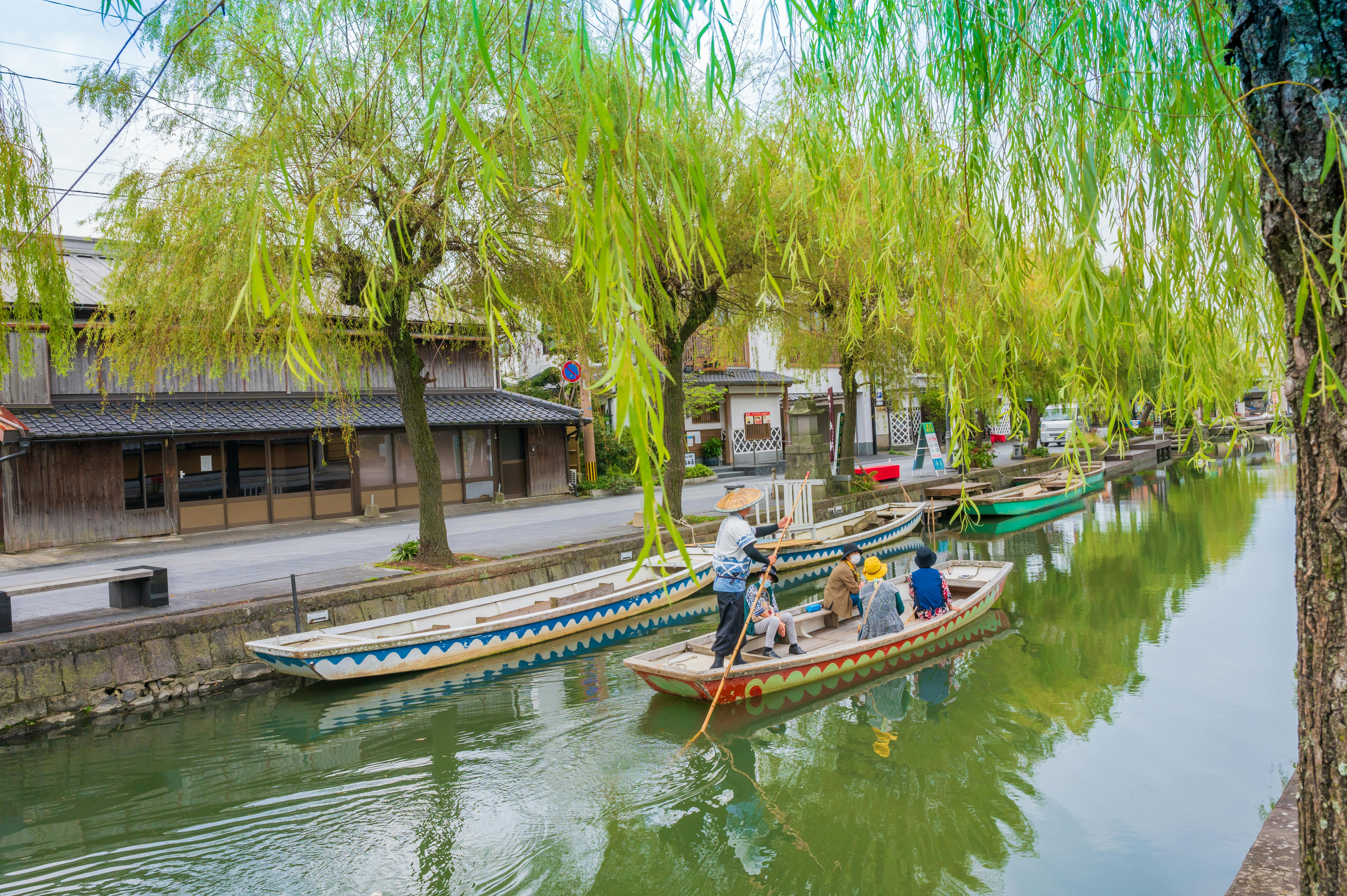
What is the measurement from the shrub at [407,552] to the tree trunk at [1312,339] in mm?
10916

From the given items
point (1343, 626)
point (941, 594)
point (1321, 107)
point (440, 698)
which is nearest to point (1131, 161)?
point (1321, 107)

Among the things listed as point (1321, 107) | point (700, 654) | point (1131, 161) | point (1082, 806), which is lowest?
point (1082, 806)

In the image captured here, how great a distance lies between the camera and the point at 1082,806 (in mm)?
5941

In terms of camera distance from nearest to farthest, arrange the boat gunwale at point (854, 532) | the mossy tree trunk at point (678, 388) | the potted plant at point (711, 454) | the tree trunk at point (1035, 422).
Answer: the mossy tree trunk at point (678, 388) < the boat gunwale at point (854, 532) < the tree trunk at point (1035, 422) < the potted plant at point (711, 454)

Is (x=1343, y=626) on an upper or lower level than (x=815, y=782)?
upper

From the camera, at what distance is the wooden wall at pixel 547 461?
23578 millimetres

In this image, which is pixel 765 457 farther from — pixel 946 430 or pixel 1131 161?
pixel 1131 161

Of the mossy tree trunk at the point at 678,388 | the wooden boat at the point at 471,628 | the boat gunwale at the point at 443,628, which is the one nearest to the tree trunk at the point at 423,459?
the boat gunwale at the point at 443,628

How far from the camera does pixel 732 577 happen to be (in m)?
8.12

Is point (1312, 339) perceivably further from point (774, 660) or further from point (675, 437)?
point (675, 437)

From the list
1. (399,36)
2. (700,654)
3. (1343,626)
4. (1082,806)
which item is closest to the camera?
(1343,626)

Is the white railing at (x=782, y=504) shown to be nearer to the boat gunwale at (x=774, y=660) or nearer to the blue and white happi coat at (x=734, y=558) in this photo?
the boat gunwale at (x=774, y=660)

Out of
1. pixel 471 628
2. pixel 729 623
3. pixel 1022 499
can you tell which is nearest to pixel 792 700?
pixel 729 623

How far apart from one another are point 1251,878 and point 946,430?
128ft
